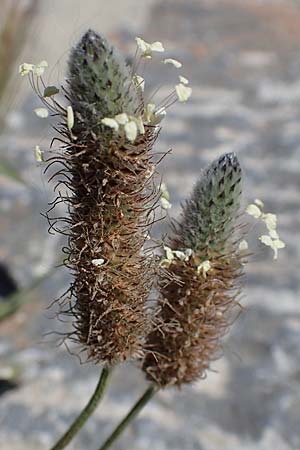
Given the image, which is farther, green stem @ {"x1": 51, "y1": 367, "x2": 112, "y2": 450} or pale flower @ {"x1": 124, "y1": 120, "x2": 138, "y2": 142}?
green stem @ {"x1": 51, "y1": 367, "x2": 112, "y2": 450}

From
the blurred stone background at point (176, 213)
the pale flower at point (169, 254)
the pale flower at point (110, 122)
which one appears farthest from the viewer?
the blurred stone background at point (176, 213)

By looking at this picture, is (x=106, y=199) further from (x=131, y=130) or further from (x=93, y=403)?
(x=93, y=403)

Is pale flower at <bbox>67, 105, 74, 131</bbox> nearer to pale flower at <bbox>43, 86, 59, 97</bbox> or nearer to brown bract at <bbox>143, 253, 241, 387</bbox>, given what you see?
pale flower at <bbox>43, 86, 59, 97</bbox>

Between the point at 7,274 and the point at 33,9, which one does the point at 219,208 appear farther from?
the point at 33,9

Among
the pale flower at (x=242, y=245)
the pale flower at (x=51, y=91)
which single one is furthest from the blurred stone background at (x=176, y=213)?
the pale flower at (x=242, y=245)

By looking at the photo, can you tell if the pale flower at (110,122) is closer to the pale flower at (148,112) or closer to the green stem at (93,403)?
the pale flower at (148,112)

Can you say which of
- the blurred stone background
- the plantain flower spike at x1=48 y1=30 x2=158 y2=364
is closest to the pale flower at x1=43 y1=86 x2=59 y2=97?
the plantain flower spike at x1=48 y1=30 x2=158 y2=364
